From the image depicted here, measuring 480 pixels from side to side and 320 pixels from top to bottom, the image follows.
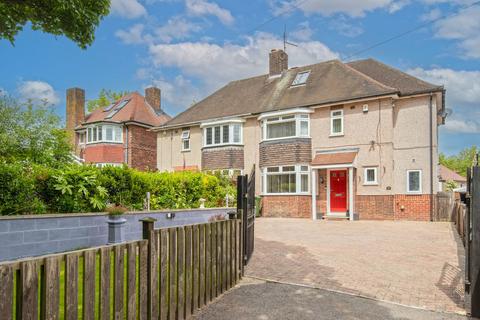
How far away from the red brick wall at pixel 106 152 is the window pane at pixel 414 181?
21.4 meters

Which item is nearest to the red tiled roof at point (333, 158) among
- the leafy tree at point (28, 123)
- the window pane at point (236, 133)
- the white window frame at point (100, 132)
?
the window pane at point (236, 133)

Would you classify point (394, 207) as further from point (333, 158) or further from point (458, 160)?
point (458, 160)

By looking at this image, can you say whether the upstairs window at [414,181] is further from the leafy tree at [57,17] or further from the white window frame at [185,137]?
the leafy tree at [57,17]

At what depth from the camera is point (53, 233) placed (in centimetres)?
737

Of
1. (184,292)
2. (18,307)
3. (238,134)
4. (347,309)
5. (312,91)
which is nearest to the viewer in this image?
(18,307)

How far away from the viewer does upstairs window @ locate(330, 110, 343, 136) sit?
742 inches

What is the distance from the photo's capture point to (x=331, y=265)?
7066 mm

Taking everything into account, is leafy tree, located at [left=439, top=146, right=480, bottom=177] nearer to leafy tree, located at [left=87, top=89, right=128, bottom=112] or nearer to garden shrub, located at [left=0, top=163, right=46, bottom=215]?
leafy tree, located at [left=87, top=89, right=128, bottom=112]

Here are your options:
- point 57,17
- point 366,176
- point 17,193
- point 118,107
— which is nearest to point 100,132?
point 118,107

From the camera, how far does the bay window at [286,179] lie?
19516mm

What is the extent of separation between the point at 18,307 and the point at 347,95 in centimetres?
1828

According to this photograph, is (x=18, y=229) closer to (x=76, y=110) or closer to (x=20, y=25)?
(x=20, y=25)

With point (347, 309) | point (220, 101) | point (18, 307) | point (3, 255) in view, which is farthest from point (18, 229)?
point (220, 101)

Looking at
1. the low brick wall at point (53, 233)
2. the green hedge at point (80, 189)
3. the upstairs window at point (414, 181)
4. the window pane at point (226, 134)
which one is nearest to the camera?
the low brick wall at point (53, 233)
